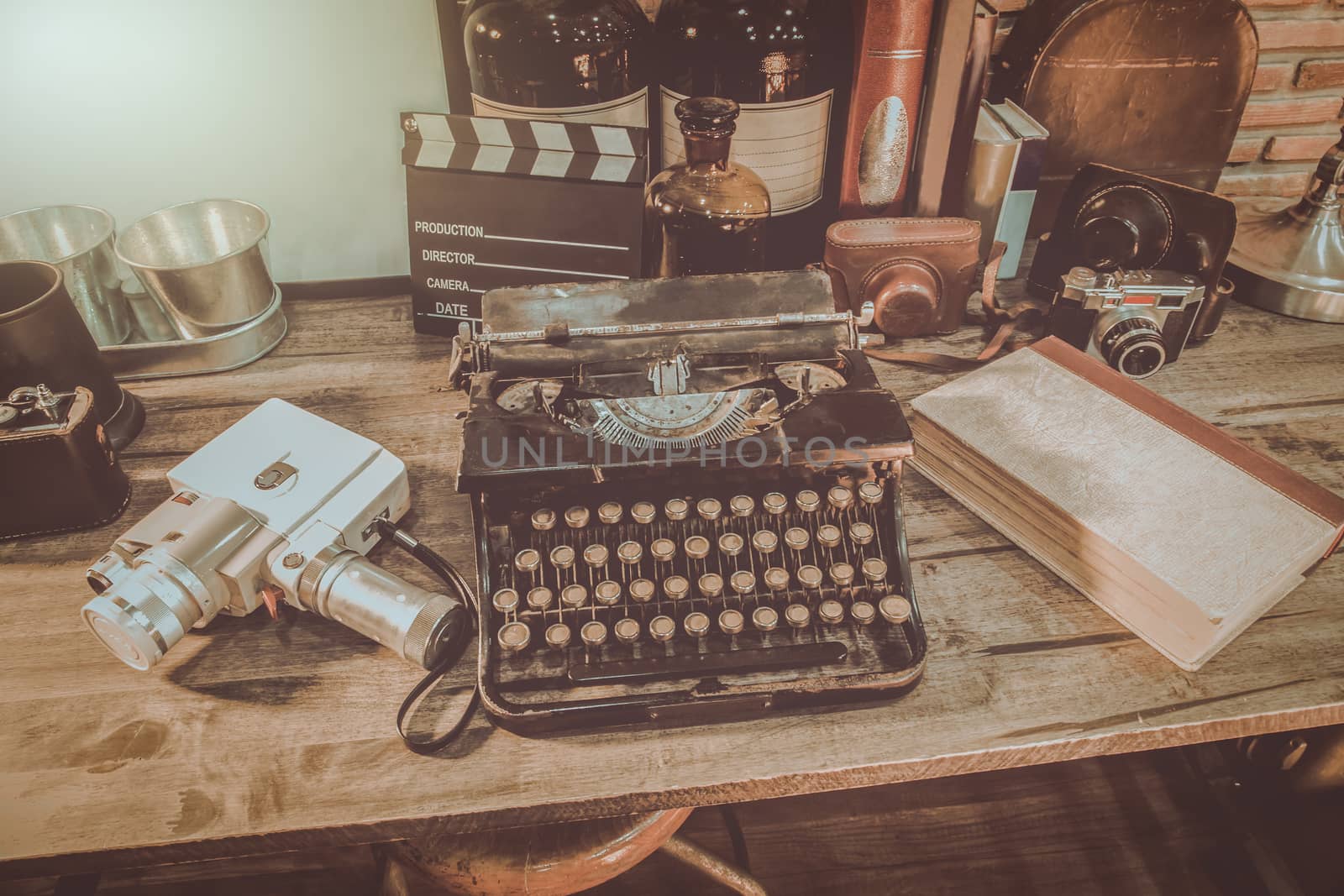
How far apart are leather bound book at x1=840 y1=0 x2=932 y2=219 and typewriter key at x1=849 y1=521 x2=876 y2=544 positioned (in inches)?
26.0

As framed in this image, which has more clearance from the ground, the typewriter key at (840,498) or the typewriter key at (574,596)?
the typewriter key at (840,498)

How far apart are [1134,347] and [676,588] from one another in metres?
0.81

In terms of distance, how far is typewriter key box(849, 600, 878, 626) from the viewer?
97 cm

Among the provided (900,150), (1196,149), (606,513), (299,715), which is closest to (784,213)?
(900,150)

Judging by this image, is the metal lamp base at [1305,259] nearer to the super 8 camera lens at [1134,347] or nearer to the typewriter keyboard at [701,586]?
the super 8 camera lens at [1134,347]

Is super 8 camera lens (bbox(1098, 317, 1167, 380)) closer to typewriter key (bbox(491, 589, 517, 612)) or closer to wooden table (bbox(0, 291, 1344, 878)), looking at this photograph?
wooden table (bbox(0, 291, 1344, 878))

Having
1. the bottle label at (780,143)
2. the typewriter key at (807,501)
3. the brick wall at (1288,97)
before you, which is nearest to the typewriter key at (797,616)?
the typewriter key at (807,501)

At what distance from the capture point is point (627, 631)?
956 mm

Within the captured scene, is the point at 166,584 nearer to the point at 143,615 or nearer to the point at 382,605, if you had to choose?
the point at 143,615

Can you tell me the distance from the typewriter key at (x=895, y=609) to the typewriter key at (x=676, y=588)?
22cm

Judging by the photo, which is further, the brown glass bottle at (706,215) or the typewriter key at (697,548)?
the brown glass bottle at (706,215)

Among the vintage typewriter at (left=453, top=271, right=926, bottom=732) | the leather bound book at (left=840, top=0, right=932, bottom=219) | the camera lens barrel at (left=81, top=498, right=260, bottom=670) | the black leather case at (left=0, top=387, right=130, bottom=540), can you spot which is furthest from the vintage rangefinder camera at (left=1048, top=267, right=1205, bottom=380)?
the black leather case at (left=0, top=387, right=130, bottom=540)

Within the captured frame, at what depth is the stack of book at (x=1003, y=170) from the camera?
141cm

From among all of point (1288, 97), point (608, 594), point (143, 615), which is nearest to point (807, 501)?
point (608, 594)
